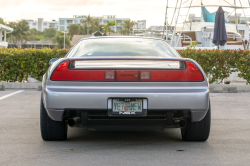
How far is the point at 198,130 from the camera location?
16.6 ft

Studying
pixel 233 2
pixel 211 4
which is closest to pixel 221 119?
pixel 211 4

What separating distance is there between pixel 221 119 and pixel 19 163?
4244mm

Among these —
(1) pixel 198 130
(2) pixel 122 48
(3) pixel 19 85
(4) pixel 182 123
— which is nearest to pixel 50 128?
(2) pixel 122 48

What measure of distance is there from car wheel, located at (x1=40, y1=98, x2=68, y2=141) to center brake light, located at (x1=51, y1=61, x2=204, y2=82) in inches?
23.1

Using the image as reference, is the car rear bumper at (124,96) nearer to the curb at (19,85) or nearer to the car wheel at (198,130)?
the car wheel at (198,130)

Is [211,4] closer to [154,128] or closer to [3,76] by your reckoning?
[3,76]

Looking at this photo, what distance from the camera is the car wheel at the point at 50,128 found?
4.93 metres

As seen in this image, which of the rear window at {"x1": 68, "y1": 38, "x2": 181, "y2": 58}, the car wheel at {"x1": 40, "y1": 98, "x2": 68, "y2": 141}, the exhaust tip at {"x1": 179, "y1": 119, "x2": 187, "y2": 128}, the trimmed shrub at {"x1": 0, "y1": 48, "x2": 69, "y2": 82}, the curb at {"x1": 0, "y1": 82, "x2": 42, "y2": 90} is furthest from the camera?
the trimmed shrub at {"x1": 0, "y1": 48, "x2": 69, "y2": 82}

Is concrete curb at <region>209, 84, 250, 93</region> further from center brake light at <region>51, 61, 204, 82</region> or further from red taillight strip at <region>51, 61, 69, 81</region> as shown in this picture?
red taillight strip at <region>51, 61, 69, 81</region>

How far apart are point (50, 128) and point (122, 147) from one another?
3.02 feet

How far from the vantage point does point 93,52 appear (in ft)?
17.7

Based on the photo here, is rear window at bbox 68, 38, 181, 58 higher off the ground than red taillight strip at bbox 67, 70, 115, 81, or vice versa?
rear window at bbox 68, 38, 181, 58

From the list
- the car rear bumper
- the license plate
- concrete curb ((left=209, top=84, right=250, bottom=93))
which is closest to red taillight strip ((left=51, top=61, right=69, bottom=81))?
the car rear bumper

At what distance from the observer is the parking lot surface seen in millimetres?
4227
